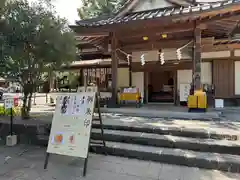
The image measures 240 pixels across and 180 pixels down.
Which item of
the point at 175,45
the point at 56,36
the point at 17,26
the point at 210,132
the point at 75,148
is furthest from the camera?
the point at 175,45

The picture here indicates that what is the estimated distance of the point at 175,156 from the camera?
349cm

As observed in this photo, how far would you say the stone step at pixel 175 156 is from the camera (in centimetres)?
324

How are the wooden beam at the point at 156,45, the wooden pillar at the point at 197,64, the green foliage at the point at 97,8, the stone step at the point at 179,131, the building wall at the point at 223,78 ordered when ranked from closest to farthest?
the stone step at the point at 179,131
the wooden pillar at the point at 197,64
the wooden beam at the point at 156,45
the building wall at the point at 223,78
the green foliage at the point at 97,8

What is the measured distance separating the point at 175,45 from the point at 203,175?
5.35 metres

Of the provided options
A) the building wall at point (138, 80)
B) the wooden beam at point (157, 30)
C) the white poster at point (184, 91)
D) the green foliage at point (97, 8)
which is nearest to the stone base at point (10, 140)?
the wooden beam at point (157, 30)

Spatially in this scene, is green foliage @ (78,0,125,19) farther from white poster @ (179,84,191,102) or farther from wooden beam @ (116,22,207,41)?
white poster @ (179,84,191,102)

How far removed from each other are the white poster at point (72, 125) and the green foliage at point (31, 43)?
2.02 m

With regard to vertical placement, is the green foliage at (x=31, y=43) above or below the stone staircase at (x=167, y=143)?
above

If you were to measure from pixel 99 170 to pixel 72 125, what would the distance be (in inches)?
36.0

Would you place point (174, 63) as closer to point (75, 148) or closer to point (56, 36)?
point (56, 36)

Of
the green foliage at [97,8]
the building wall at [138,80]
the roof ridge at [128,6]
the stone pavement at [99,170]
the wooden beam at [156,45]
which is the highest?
the green foliage at [97,8]

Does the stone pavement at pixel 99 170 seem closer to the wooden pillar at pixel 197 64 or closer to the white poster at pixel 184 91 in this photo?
the wooden pillar at pixel 197 64

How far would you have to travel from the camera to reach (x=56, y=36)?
522 cm

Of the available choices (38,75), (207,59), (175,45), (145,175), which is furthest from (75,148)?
(207,59)
